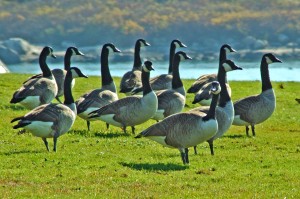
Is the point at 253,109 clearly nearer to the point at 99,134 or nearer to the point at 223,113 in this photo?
the point at 223,113

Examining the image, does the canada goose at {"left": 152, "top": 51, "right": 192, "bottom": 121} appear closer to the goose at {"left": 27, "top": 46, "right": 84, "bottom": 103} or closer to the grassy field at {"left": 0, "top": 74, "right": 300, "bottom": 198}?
the grassy field at {"left": 0, "top": 74, "right": 300, "bottom": 198}

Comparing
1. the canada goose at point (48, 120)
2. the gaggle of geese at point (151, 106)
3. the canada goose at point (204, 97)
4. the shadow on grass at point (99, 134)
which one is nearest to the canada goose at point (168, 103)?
the gaggle of geese at point (151, 106)

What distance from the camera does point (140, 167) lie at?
1714 centimetres

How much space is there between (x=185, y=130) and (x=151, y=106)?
417 centimetres

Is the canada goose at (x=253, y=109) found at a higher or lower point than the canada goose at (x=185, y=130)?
lower

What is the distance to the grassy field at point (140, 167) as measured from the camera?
1485 centimetres

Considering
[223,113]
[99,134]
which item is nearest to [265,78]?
[223,113]

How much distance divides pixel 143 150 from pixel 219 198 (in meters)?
5.37

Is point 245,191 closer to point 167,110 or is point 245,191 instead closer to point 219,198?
point 219,198

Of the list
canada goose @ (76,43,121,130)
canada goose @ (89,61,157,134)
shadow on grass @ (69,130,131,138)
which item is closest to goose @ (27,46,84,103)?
canada goose @ (76,43,121,130)

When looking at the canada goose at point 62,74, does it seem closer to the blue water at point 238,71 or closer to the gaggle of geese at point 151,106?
the gaggle of geese at point 151,106

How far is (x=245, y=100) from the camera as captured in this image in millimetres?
23031

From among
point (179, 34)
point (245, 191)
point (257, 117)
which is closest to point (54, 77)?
point (257, 117)

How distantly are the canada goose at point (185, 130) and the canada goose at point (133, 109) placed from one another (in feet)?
12.0
